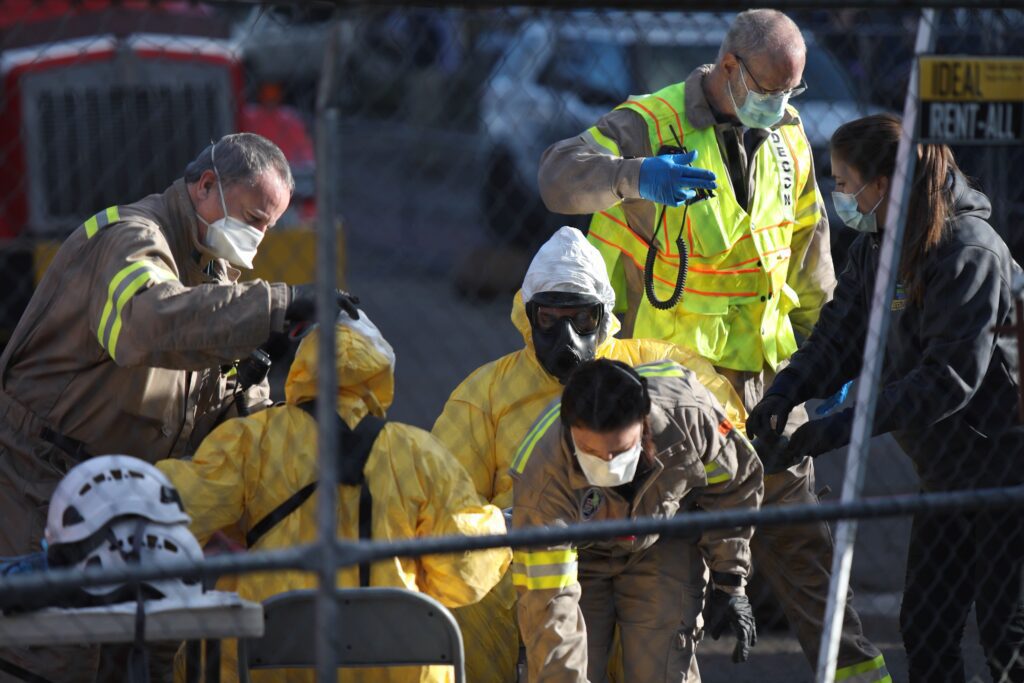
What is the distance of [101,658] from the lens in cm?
374

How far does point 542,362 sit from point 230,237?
964 millimetres

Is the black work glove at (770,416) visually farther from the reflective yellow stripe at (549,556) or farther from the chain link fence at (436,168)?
the reflective yellow stripe at (549,556)

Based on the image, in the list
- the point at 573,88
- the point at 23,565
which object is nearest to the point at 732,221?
the point at 23,565

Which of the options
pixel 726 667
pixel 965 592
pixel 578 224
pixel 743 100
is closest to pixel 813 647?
pixel 965 592

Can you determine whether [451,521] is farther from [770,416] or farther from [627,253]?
[627,253]

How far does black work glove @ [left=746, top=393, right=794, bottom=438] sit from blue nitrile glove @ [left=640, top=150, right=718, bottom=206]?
599 millimetres

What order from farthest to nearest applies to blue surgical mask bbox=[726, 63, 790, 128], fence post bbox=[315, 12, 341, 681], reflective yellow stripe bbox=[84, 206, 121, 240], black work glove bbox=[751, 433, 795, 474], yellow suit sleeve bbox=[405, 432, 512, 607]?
blue surgical mask bbox=[726, 63, 790, 128]
black work glove bbox=[751, 433, 795, 474]
reflective yellow stripe bbox=[84, 206, 121, 240]
yellow suit sleeve bbox=[405, 432, 512, 607]
fence post bbox=[315, 12, 341, 681]

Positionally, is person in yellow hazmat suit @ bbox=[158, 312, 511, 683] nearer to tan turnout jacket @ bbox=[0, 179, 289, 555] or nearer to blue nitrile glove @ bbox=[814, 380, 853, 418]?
tan turnout jacket @ bbox=[0, 179, 289, 555]

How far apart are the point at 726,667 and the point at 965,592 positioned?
1.13 m

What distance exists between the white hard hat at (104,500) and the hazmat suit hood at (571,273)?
1379mm

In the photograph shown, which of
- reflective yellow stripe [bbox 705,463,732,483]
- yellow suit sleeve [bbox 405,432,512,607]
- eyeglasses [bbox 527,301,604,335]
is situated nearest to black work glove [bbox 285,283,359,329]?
yellow suit sleeve [bbox 405,432,512,607]

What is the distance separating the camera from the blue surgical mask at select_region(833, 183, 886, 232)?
410 cm

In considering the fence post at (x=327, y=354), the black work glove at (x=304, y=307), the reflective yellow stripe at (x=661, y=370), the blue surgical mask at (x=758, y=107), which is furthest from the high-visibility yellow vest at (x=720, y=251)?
the fence post at (x=327, y=354)

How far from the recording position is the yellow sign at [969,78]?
3.30 meters
